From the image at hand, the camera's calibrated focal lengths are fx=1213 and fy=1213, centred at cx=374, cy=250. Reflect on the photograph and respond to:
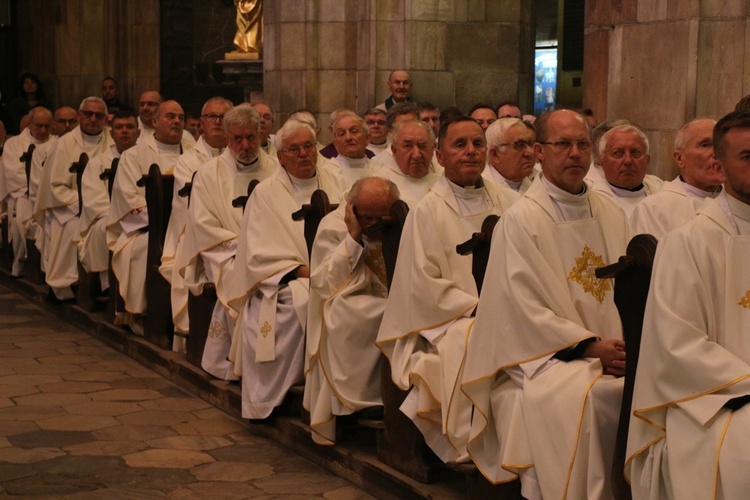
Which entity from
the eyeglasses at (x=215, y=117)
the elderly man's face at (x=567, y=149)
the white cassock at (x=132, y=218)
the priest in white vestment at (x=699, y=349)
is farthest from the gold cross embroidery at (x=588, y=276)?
the white cassock at (x=132, y=218)

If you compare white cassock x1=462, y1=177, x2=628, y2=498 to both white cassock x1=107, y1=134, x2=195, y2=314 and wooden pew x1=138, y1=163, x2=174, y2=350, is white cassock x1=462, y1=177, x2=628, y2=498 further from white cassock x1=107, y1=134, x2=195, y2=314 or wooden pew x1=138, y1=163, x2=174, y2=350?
white cassock x1=107, y1=134, x2=195, y2=314

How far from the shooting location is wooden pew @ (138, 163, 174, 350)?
7914mm

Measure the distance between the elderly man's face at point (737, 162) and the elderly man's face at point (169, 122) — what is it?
5.77m

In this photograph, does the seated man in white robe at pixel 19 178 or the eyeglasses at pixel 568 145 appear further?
the seated man in white robe at pixel 19 178

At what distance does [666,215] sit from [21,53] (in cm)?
1640

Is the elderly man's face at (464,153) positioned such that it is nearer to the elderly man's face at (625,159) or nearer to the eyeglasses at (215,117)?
the elderly man's face at (625,159)

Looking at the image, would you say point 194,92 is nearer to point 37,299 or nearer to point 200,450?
point 37,299

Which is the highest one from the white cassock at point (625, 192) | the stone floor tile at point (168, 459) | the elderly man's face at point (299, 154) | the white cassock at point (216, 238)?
the elderly man's face at point (299, 154)

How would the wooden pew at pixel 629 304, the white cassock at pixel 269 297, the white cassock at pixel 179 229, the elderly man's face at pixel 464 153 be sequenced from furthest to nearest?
the white cassock at pixel 179 229
the white cassock at pixel 269 297
the elderly man's face at pixel 464 153
the wooden pew at pixel 629 304

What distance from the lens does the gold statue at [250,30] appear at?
12.9 m

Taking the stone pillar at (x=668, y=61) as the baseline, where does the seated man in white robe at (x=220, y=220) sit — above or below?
below

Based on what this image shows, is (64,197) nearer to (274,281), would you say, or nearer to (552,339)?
(274,281)

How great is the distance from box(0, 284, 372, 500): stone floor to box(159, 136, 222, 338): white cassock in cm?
43

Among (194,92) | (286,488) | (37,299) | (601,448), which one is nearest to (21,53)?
(194,92)
